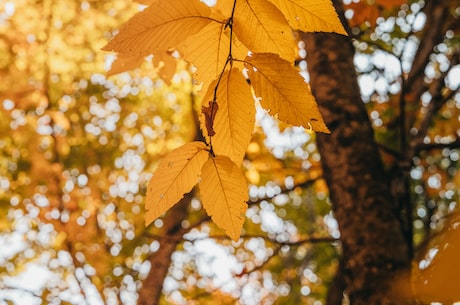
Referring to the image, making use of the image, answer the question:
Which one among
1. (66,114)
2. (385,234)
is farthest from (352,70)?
(66,114)

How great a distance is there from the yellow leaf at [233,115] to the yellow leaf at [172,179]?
1.8 inches

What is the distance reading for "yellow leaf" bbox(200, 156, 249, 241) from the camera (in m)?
0.64

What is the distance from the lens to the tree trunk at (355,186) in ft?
3.98

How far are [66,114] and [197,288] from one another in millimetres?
2765

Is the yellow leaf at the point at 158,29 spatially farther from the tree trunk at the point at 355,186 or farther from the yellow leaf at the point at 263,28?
the tree trunk at the point at 355,186

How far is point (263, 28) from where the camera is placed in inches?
25.6

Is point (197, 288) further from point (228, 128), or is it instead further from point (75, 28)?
point (228, 128)

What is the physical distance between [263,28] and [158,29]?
0.16 meters

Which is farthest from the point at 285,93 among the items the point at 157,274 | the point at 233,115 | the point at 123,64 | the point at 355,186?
the point at 157,274

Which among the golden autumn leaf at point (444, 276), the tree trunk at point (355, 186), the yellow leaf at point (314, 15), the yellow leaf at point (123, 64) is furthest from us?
the tree trunk at point (355, 186)

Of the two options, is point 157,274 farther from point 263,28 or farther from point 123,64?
point 263,28

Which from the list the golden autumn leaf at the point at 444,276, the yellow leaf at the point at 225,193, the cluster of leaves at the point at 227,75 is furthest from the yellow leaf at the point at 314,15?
the golden autumn leaf at the point at 444,276

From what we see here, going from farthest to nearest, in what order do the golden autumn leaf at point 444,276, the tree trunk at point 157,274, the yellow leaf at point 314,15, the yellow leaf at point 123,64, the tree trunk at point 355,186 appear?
the tree trunk at point 157,274, the tree trunk at point 355,186, the yellow leaf at point 123,64, the yellow leaf at point 314,15, the golden autumn leaf at point 444,276

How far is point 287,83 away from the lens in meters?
0.62
